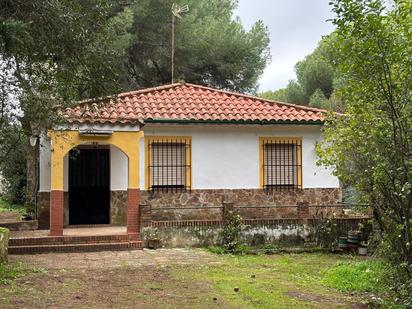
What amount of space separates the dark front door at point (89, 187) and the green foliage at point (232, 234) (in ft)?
15.0

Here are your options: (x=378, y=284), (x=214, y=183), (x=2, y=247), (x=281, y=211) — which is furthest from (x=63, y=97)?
(x=281, y=211)

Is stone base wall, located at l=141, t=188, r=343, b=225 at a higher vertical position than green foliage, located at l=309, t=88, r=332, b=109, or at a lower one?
lower

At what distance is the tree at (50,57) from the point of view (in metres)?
6.10

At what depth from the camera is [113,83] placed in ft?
24.6

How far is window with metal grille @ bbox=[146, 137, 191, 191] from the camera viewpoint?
15023 millimetres

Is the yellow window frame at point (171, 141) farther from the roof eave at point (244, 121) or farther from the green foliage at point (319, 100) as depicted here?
the green foliage at point (319, 100)

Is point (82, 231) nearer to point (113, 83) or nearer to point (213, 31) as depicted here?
point (113, 83)

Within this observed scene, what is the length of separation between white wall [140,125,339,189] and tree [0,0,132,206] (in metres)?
6.06

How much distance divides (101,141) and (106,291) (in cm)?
592

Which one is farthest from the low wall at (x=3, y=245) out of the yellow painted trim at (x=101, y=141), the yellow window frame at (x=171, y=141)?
the yellow window frame at (x=171, y=141)

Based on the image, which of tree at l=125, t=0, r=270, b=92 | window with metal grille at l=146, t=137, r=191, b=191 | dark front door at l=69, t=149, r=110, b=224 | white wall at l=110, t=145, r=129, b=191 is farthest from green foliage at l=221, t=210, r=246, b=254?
tree at l=125, t=0, r=270, b=92

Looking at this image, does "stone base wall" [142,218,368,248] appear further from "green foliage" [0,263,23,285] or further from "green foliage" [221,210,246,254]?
"green foliage" [0,263,23,285]

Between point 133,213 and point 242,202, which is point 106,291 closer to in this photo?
point 133,213

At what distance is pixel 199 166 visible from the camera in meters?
15.3
